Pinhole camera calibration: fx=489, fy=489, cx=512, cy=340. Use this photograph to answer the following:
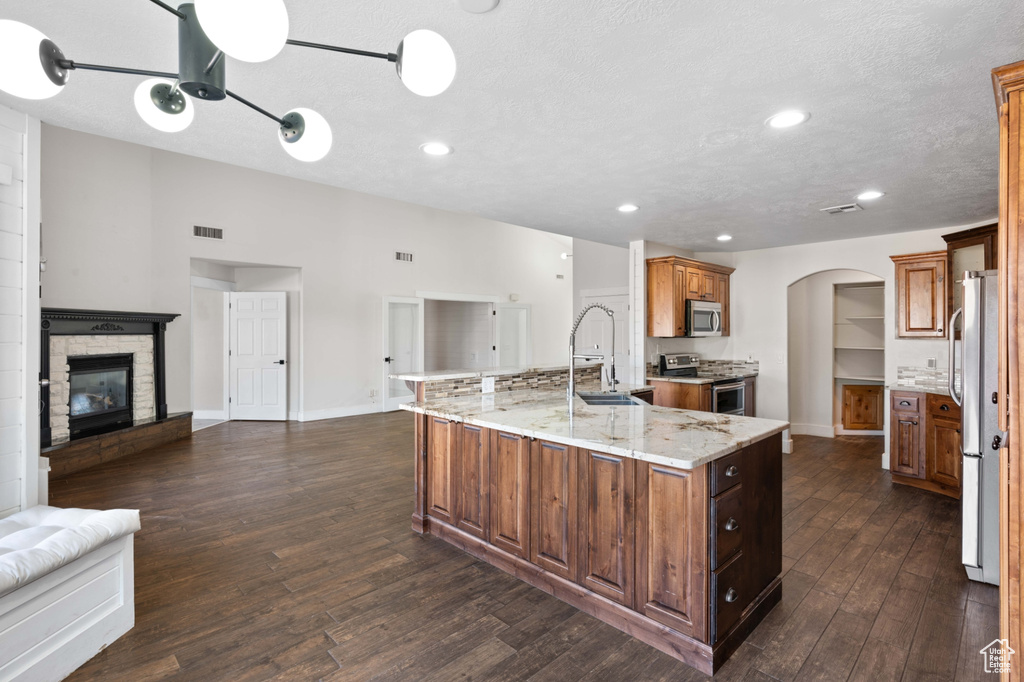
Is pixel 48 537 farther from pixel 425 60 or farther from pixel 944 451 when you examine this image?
pixel 944 451

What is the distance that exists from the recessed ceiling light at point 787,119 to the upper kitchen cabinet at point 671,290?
297 cm

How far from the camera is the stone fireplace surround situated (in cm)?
467

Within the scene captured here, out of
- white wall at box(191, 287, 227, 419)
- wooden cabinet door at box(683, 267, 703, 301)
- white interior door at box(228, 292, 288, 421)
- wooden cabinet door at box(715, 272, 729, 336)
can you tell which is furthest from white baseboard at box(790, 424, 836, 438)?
white wall at box(191, 287, 227, 419)

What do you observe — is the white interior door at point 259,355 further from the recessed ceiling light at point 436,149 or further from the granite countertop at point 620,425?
the recessed ceiling light at point 436,149

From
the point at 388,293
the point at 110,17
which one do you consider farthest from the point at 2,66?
the point at 388,293

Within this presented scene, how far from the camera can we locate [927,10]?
1525 mm

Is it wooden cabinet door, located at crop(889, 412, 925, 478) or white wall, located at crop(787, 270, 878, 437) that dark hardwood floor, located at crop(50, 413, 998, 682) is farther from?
white wall, located at crop(787, 270, 878, 437)

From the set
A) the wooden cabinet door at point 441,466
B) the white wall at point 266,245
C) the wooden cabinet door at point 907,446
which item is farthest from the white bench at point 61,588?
Result: the wooden cabinet door at point 907,446

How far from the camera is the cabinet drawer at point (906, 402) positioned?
4.28 meters

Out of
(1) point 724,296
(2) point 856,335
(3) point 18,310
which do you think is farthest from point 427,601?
(2) point 856,335

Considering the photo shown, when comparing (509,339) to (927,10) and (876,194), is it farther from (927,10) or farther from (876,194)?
(927,10)

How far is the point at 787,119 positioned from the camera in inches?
91.9

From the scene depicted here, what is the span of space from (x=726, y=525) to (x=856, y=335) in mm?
5737

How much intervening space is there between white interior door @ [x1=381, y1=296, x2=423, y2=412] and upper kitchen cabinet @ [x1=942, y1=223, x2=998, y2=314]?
6.94m
